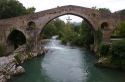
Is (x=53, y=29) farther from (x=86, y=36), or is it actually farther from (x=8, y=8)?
(x=8, y=8)

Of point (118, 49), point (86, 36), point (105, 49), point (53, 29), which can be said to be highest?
point (53, 29)

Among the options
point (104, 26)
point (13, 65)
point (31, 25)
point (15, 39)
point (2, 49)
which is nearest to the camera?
point (13, 65)

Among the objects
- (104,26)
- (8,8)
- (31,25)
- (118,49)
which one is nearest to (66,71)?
(118,49)

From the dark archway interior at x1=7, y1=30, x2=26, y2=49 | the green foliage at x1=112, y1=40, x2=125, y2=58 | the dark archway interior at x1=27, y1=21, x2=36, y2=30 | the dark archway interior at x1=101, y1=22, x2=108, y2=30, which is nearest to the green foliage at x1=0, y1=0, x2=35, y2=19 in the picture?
the dark archway interior at x1=7, y1=30, x2=26, y2=49

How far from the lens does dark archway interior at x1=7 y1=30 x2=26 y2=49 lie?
3756 cm

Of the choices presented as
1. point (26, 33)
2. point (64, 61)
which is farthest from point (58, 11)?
point (64, 61)

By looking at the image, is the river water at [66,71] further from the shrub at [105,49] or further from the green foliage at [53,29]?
the green foliage at [53,29]

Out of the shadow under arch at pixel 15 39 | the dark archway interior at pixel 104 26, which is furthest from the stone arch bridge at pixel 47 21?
the shadow under arch at pixel 15 39

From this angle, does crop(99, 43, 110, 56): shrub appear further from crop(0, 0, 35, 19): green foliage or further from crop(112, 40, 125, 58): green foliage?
crop(0, 0, 35, 19): green foliage

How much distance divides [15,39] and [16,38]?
0.20 metres

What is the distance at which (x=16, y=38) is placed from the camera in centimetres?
3900

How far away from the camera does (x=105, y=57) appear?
89.0ft

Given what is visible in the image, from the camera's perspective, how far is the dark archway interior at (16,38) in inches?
1479

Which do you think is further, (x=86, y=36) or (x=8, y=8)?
(x=86, y=36)
